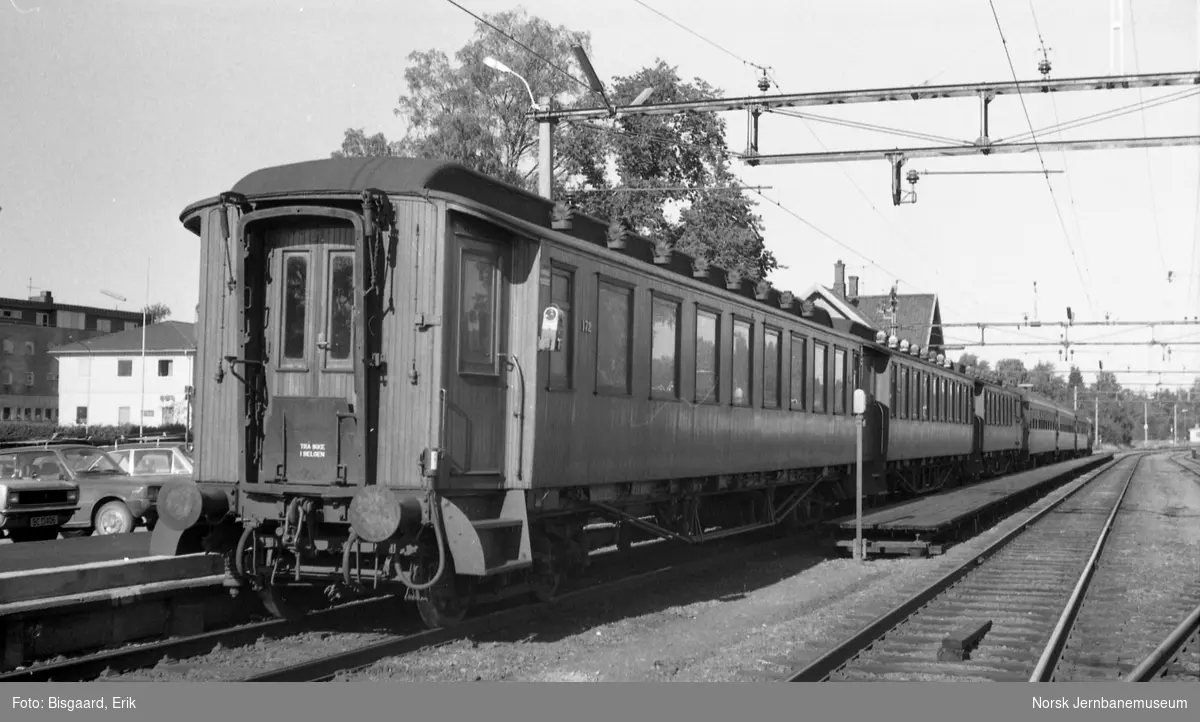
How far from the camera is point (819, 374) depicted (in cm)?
1822

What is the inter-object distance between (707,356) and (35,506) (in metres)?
9.93

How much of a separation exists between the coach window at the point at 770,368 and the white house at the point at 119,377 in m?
44.3

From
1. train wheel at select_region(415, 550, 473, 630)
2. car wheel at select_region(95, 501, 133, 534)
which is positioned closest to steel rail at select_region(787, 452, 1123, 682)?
train wheel at select_region(415, 550, 473, 630)

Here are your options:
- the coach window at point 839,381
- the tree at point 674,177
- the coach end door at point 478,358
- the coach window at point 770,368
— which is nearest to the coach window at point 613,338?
the coach end door at point 478,358

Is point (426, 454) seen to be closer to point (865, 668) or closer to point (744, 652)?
point (744, 652)

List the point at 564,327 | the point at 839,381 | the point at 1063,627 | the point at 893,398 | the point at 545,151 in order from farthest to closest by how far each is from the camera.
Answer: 1. the point at 893,398
2. the point at 839,381
3. the point at 545,151
4. the point at 564,327
5. the point at 1063,627

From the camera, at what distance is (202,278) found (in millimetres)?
9234

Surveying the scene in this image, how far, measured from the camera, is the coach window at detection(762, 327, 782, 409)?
15430mm

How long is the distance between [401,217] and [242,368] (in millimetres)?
1691

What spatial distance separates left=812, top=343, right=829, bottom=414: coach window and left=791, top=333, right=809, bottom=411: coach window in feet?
1.54

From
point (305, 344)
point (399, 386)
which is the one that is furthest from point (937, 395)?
point (305, 344)

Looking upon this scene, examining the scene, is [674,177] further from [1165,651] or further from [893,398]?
[1165,651]

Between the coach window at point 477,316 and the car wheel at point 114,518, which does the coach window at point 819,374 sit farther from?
the car wheel at point 114,518

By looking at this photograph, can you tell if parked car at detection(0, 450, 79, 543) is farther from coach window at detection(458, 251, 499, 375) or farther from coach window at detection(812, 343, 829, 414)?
coach window at detection(812, 343, 829, 414)
